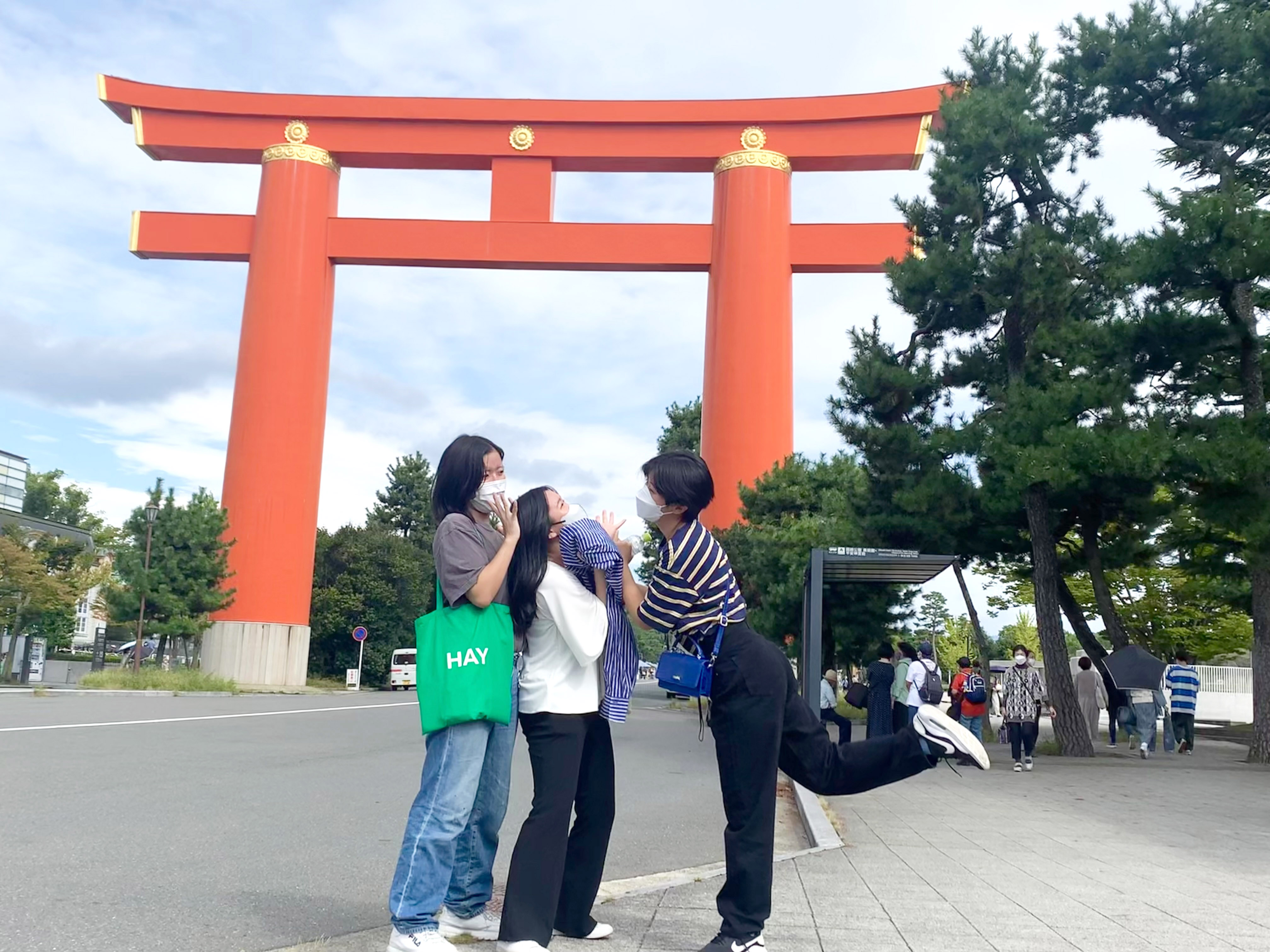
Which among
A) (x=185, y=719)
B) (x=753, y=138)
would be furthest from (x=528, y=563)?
(x=753, y=138)

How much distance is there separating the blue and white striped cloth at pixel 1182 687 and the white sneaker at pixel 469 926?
1532 centimetres

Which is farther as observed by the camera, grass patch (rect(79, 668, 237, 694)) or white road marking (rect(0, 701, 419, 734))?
grass patch (rect(79, 668, 237, 694))

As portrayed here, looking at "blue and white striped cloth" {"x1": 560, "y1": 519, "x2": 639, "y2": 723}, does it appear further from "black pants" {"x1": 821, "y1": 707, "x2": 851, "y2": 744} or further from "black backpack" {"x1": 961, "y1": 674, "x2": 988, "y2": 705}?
"black backpack" {"x1": 961, "y1": 674, "x2": 988, "y2": 705}

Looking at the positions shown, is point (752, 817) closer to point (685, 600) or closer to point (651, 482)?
point (685, 600)

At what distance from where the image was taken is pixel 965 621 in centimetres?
6303

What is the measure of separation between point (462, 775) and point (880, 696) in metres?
13.0

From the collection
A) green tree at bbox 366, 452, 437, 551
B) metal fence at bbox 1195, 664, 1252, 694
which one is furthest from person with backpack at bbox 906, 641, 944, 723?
green tree at bbox 366, 452, 437, 551

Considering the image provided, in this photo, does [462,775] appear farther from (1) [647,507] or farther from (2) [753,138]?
(2) [753,138]

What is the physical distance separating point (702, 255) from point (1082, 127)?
14303 millimetres

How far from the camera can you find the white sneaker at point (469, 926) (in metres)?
3.66

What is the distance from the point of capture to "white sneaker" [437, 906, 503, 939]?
366 cm

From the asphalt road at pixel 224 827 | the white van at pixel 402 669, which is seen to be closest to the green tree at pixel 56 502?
the white van at pixel 402 669

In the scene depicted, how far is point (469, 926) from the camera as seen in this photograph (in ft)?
12.1

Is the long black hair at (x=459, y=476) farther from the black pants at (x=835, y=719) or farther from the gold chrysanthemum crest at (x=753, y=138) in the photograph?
the gold chrysanthemum crest at (x=753, y=138)
